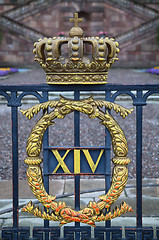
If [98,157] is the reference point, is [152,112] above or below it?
above

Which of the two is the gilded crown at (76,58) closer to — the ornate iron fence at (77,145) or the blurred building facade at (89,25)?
the ornate iron fence at (77,145)

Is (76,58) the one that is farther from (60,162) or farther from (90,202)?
(90,202)

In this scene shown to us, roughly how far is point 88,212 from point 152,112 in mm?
8086

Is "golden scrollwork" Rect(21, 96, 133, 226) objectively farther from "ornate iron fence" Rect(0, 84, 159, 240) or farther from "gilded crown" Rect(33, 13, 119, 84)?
"gilded crown" Rect(33, 13, 119, 84)

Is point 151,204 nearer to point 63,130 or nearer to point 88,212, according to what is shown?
point 88,212

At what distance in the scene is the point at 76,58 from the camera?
2770 mm

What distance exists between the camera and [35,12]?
26.7m

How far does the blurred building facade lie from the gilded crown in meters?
22.4

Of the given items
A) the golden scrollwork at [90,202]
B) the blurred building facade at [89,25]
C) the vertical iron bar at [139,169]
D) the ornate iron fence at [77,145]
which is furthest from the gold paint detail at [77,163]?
the blurred building facade at [89,25]

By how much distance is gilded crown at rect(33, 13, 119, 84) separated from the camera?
9.11ft

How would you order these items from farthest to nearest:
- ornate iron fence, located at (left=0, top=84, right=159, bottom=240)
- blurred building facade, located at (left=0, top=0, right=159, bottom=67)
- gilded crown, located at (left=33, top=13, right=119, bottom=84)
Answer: blurred building facade, located at (left=0, top=0, right=159, bottom=67) → ornate iron fence, located at (left=0, top=84, right=159, bottom=240) → gilded crown, located at (left=33, top=13, right=119, bottom=84)

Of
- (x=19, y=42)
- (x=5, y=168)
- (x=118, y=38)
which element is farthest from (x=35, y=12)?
(x=5, y=168)

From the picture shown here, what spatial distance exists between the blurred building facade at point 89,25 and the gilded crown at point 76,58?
2237cm

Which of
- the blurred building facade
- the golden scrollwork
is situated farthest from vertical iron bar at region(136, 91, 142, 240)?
the blurred building facade
